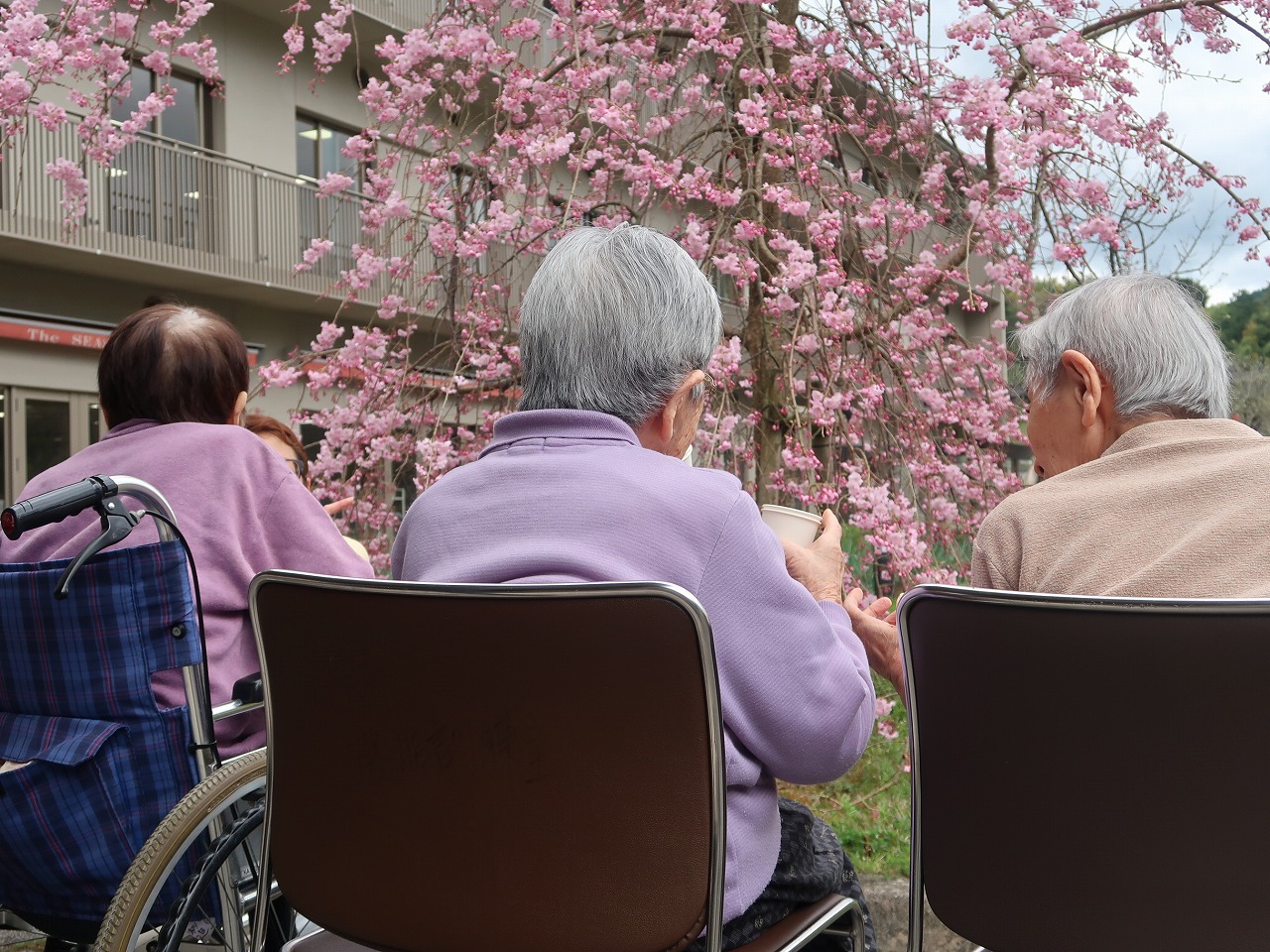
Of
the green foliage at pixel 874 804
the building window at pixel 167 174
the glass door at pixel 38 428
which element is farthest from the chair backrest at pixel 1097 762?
the building window at pixel 167 174

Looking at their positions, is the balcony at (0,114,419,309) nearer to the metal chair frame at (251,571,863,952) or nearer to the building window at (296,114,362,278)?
the building window at (296,114,362,278)

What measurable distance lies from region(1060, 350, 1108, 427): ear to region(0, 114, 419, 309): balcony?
843 centimetres

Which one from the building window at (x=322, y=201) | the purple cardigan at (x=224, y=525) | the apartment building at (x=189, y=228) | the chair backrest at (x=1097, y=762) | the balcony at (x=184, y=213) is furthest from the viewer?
the building window at (x=322, y=201)

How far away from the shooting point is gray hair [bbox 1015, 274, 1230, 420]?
1.48 meters

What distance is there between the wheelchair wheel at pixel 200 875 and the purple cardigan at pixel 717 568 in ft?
1.76

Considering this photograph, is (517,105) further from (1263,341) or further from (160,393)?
(1263,341)

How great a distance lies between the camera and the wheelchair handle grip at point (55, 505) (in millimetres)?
1419

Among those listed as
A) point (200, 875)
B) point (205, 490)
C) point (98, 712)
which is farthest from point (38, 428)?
point (200, 875)

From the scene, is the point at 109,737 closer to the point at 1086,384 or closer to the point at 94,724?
the point at 94,724

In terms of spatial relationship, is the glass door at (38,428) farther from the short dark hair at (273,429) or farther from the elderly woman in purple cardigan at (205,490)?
the elderly woman in purple cardigan at (205,490)

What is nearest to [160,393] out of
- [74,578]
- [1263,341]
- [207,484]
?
[207,484]

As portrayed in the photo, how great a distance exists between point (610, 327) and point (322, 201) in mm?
11580

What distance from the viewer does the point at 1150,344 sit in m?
1.49

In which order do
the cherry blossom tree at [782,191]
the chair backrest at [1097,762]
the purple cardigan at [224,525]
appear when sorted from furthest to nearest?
the cherry blossom tree at [782,191]
the purple cardigan at [224,525]
the chair backrest at [1097,762]
